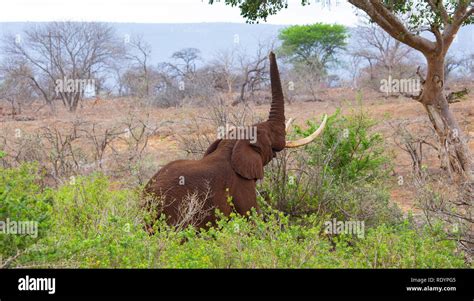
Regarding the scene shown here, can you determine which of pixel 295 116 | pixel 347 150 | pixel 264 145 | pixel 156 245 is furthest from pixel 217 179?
pixel 295 116

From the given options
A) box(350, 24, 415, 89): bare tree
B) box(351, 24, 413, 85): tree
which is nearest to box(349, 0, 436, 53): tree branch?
box(350, 24, 415, 89): bare tree

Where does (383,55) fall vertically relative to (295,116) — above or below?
above

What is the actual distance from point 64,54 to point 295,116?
14134mm

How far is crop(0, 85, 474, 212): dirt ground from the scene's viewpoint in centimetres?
1248

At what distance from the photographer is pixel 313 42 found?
36.6 metres

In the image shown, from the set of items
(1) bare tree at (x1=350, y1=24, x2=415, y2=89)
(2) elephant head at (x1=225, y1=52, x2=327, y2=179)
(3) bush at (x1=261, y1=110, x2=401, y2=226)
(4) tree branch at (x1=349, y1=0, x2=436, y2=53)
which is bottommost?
(3) bush at (x1=261, y1=110, x2=401, y2=226)

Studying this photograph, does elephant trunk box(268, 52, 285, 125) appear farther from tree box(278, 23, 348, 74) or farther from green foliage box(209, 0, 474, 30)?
tree box(278, 23, 348, 74)

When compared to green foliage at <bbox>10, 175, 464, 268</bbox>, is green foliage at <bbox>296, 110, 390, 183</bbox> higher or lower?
higher

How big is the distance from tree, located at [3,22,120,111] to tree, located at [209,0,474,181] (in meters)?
16.3

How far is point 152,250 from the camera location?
14.2 feet

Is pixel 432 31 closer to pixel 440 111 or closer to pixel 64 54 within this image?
pixel 440 111
